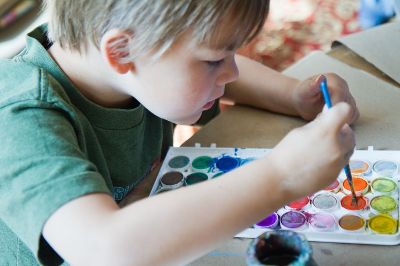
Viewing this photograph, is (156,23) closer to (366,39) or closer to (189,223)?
(189,223)

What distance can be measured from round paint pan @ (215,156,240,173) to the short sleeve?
0.20 m

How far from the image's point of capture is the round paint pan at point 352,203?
25.5 inches

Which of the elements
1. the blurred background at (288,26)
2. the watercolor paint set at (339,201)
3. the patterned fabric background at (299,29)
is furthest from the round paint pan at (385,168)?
the patterned fabric background at (299,29)

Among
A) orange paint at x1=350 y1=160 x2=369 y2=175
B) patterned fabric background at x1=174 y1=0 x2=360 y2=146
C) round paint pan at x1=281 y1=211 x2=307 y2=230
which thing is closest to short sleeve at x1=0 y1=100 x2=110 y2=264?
round paint pan at x1=281 y1=211 x2=307 y2=230

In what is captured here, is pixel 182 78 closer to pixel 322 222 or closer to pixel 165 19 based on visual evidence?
pixel 165 19

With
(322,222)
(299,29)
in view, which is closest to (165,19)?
(322,222)

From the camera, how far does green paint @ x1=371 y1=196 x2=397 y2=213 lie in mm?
633

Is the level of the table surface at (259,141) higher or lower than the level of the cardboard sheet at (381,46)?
lower

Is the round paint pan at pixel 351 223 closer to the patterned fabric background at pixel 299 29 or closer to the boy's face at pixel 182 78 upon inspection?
the boy's face at pixel 182 78

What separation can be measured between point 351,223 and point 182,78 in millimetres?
255

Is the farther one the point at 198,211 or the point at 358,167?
the point at 358,167

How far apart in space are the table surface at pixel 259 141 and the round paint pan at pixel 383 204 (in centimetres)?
5

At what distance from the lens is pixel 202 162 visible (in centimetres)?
76

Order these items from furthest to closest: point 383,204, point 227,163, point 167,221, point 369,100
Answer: point 369,100
point 227,163
point 383,204
point 167,221
